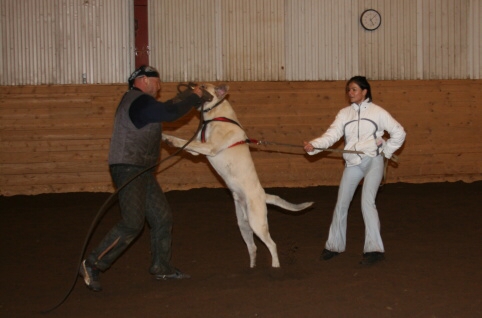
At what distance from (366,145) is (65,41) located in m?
7.20

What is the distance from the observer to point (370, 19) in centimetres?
1219

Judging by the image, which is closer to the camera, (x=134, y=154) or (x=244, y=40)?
(x=134, y=154)

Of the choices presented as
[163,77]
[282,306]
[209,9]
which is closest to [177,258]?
[282,306]

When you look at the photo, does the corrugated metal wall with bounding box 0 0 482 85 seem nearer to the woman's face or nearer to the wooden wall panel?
the wooden wall panel

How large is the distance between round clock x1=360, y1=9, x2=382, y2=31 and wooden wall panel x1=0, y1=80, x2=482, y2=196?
3.83 ft

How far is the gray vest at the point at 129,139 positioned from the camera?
533 cm

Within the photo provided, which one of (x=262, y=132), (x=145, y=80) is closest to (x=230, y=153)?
(x=145, y=80)

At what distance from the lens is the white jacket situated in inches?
242

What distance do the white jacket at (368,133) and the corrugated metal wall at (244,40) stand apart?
19.2 feet

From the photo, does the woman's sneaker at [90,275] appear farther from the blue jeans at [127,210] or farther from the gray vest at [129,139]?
the gray vest at [129,139]

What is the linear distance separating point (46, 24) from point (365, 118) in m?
7.36

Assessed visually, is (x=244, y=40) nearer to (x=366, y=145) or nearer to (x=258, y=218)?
(x=366, y=145)

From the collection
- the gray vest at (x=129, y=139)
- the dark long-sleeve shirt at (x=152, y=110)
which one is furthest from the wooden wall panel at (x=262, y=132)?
the dark long-sleeve shirt at (x=152, y=110)

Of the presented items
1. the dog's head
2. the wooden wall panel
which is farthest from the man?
the wooden wall panel
